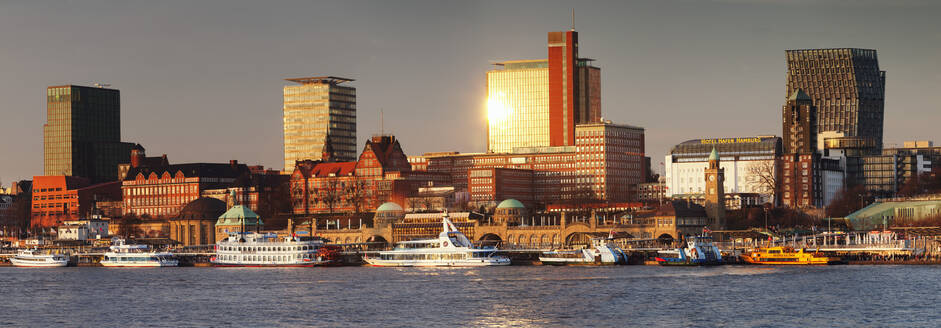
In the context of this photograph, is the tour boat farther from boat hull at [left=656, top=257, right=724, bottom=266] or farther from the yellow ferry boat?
the yellow ferry boat

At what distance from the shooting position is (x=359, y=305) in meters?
132

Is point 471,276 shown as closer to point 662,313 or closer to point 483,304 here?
point 483,304

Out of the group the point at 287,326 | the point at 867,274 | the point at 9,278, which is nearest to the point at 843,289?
the point at 867,274

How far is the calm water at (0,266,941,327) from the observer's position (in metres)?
117

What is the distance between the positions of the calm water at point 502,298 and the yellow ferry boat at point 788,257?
444 inches

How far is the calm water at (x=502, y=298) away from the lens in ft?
385

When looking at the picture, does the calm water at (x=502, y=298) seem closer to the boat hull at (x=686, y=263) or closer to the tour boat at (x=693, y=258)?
the boat hull at (x=686, y=263)

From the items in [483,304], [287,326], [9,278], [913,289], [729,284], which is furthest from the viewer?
[9,278]

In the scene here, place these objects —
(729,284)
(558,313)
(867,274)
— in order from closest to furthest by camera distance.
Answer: (558,313) < (729,284) < (867,274)

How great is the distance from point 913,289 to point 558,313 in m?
39.7

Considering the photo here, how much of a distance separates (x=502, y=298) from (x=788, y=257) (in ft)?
234

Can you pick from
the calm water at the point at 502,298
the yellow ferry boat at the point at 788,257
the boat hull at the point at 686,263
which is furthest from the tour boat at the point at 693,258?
the calm water at the point at 502,298

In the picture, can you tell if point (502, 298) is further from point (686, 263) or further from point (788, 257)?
point (788, 257)

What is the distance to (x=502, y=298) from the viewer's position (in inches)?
5389
